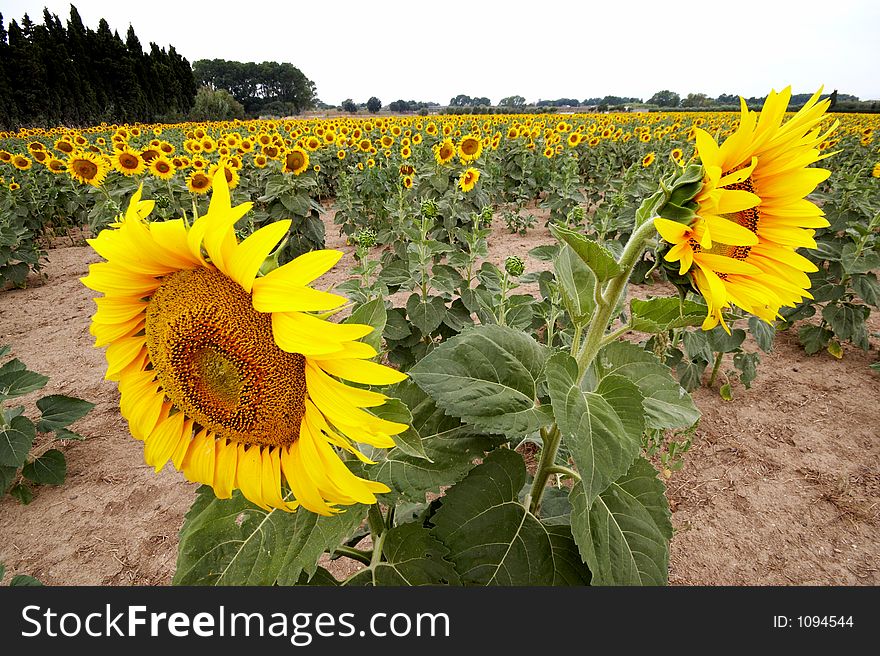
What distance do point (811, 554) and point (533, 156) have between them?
36.7 feet

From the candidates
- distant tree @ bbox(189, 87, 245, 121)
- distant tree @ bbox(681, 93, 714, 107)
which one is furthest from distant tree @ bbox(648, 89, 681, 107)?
distant tree @ bbox(189, 87, 245, 121)

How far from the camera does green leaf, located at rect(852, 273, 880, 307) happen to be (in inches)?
171

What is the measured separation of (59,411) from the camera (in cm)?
345

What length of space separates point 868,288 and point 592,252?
514 cm

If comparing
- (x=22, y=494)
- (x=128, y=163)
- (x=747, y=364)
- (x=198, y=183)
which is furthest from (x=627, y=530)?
(x=128, y=163)

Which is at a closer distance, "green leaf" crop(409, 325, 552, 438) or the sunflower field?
the sunflower field

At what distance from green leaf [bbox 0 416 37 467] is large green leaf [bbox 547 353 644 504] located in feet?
12.7

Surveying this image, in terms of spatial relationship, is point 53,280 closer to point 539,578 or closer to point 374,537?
point 374,537

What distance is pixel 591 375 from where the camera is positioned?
54.8 inches

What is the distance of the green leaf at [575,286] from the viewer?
1.19 metres

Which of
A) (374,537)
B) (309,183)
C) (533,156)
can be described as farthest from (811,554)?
(533,156)

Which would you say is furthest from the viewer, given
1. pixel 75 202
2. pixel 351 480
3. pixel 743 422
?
pixel 75 202

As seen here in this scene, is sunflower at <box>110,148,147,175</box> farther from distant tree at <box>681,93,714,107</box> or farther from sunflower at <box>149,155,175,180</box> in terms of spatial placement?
distant tree at <box>681,93,714,107</box>

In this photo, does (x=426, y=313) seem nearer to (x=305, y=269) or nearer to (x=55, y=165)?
(x=305, y=269)
